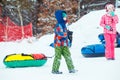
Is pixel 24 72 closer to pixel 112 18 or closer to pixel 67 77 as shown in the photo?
pixel 67 77

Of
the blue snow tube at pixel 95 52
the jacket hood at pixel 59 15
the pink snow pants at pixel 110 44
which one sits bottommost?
the blue snow tube at pixel 95 52

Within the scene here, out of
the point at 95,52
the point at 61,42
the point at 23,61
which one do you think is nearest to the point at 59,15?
the point at 61,42

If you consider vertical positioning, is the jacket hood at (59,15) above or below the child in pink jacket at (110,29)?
above

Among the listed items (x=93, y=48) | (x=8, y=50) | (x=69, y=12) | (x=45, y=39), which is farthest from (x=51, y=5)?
(x=93, y=48)

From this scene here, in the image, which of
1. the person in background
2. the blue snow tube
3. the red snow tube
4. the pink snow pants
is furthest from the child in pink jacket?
the person in background

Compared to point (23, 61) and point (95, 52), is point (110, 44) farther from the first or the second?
point (23, 61)

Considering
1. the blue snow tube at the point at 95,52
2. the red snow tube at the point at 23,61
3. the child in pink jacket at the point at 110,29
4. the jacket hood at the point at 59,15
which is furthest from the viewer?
the blue snow tube at the point at 95,52

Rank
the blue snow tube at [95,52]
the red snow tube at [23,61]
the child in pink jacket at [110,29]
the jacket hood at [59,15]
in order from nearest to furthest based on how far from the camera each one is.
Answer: the jacket hood at [59,15] < the red snow tube at [23,61] < the child in pink jacket at [110,29] < the blue snow tube at [95,52]

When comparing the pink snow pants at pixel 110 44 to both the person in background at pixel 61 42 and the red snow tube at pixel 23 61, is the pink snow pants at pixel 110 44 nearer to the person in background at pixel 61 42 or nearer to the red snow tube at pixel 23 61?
the red snow tube at pixel 23 61

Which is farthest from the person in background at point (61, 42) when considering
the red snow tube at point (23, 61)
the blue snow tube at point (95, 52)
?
the blue snow tube at point (95, 52)

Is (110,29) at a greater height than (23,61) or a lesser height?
greater

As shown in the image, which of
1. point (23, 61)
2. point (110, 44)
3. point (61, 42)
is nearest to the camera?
point (61, 42)

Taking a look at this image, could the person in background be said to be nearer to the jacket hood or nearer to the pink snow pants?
the jacket hood

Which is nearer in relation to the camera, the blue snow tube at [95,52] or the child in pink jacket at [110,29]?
the child in pink jacket at [110,29]
